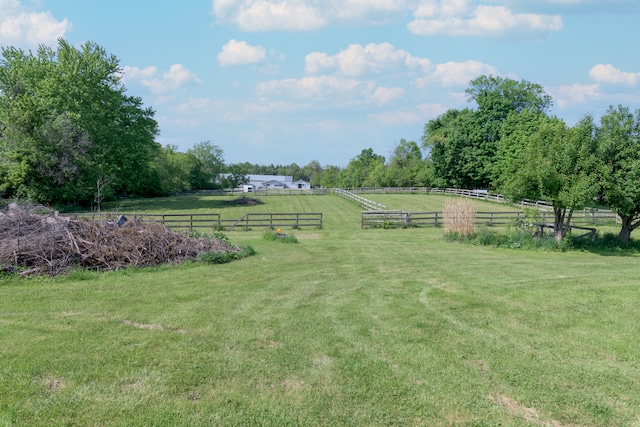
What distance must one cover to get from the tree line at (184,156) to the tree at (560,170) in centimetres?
4

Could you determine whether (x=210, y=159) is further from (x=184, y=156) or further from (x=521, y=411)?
(x=521, y=411)

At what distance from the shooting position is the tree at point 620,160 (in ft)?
53.9

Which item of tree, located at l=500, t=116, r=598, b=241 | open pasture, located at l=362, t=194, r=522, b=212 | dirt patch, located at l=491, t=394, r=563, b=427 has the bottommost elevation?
dirt patch, located at l=491, t=394, r=563, b=427

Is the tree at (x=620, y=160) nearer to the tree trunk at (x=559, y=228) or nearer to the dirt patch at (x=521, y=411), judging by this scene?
the tree trunk at (x=559, y=228)

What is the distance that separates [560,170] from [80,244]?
17.3 metres

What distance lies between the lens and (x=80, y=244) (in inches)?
422

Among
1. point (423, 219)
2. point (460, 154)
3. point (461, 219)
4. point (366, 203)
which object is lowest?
point (423, 219)

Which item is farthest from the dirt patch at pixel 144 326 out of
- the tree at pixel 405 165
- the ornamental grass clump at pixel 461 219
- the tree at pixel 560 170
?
the tree at pixel 405 165

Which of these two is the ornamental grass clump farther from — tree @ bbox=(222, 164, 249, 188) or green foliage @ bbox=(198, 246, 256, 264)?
tree @ bbox=(222, 164, 249, 188)

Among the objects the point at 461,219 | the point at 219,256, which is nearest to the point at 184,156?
the point at 461,219

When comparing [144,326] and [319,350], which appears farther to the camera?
[144,326]

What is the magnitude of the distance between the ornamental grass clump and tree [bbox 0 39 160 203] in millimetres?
28753

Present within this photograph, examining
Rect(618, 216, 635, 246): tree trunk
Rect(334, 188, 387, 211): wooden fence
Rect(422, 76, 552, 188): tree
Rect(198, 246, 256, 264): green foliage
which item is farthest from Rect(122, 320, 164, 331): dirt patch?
Rect(422, 76, 552, 188): tree

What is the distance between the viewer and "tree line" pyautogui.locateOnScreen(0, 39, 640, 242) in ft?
56.0
